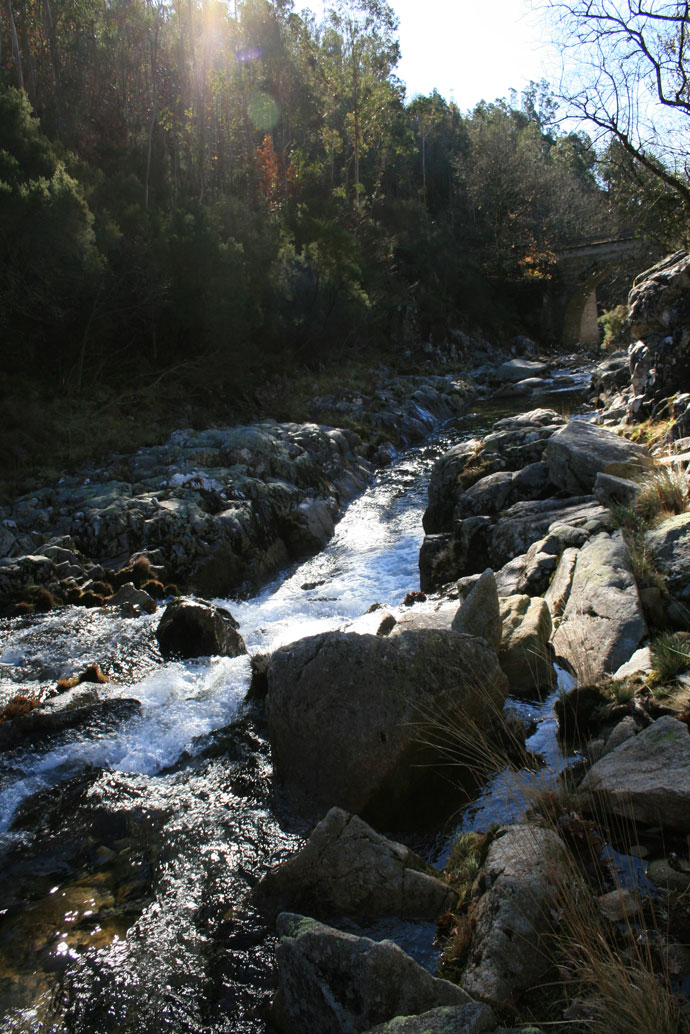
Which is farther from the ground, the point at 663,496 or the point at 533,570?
the point at 663,496

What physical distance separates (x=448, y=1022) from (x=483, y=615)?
4620 millimetres

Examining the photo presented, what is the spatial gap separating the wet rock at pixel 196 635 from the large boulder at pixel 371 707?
2.94 meters

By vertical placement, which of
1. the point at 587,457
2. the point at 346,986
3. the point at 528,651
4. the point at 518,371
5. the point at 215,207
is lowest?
the point at 346,986

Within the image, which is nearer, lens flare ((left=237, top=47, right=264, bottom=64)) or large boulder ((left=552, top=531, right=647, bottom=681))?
large boulder ((left=552, top=531, right=647, bottom=681))

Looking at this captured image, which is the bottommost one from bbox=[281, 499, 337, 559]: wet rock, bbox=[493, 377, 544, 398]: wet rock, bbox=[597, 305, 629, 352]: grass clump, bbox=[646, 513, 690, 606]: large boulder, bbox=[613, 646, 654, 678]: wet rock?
bbox=[281, 499, 337, 559]: wet rock

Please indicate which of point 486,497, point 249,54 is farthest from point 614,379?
point 249,54

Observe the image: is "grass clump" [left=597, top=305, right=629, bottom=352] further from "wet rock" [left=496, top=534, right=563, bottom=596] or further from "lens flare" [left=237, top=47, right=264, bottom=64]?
"lens flare" [left=237, top=47, right=264, bottom=64]

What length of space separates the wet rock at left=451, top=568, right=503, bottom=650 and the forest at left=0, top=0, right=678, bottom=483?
11.2 m

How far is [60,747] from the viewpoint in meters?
6.78

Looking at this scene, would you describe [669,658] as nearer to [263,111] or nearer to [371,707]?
[371,707]

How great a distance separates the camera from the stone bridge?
48625 millimetres

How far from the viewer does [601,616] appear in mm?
6543

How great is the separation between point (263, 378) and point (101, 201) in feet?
23.5

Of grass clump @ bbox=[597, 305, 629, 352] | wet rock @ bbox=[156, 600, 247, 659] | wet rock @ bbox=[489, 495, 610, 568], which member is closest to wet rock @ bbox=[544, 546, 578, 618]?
wet rock @ bbox=[489, 495, 610, 568]
